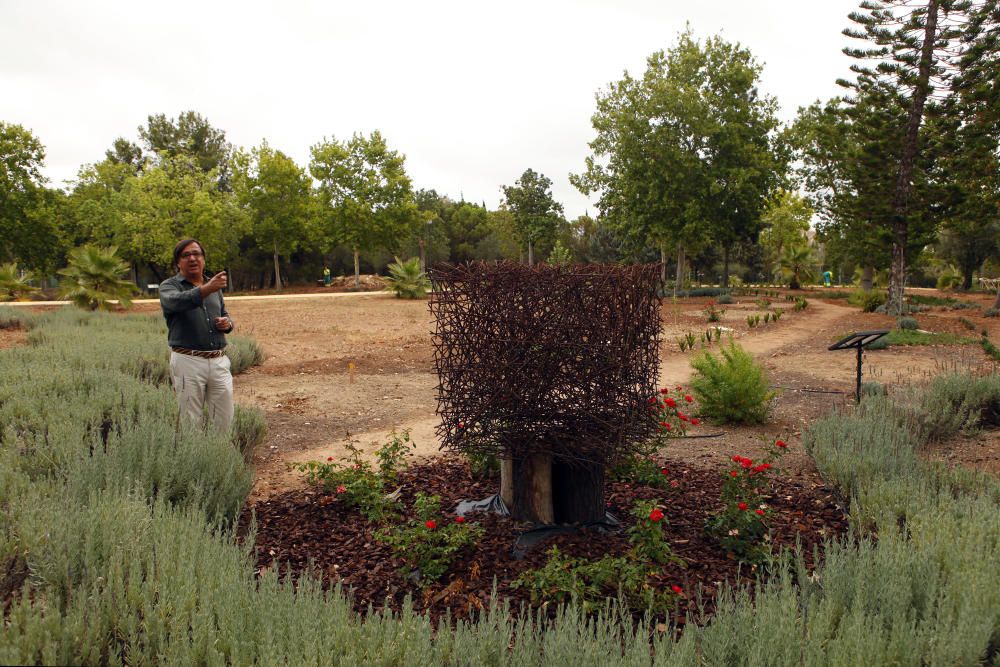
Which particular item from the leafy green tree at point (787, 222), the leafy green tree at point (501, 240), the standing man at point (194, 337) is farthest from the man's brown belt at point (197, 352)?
the leafy green tree at point (501, 240)

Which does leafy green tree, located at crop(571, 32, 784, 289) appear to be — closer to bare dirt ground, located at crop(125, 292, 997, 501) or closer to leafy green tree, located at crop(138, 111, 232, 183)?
bare dirt ground, located at crop(125, 292, 997, 501)

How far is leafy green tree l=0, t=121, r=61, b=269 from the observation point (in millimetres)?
30641

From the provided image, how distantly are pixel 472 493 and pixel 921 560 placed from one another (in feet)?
8.89

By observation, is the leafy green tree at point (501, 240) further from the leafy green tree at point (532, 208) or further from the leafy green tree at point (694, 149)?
the leafy green tree at point (694, 149)

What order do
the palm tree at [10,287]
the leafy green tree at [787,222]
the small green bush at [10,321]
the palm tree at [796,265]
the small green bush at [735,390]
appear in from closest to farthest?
the small green bush at [735,390]
the small green bush at [10,321]
the palm tree at [10,287]
the palm tree at [796,265]
the leafy green tree at [787,222]

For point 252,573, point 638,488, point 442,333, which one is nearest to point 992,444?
point 638,488

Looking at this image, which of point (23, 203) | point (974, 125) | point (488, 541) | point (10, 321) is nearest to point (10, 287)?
point (23, 203)

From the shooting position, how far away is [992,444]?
17.8 ft

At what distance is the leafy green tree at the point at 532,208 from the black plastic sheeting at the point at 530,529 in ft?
152

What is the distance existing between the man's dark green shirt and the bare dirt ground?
3.93 feet

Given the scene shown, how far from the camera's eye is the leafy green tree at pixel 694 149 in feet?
87.4

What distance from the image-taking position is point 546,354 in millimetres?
3363

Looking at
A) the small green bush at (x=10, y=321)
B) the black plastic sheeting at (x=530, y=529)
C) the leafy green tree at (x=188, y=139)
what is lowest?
the black plastic sheeting at (x=530, y=529)

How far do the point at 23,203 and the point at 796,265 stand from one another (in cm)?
4066
